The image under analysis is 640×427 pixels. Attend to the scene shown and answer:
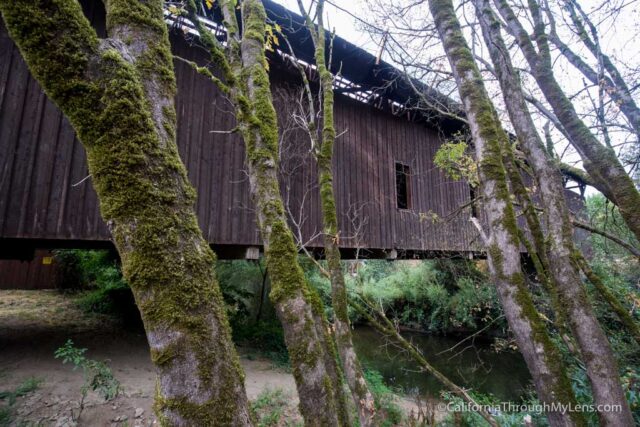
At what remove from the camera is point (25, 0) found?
2.89ft

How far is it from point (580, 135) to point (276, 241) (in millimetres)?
2690

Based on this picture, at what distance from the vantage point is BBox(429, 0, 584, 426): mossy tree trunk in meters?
1.55

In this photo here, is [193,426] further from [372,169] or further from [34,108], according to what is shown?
[372,169]

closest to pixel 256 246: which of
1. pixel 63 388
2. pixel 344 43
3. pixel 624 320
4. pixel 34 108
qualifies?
pixel 63 388

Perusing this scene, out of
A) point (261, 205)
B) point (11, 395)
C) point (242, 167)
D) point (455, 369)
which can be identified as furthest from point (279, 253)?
point (455, 369)

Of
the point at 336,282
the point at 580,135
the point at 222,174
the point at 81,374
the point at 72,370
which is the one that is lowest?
the point at 81,374

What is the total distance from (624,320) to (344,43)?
6677 millimetres

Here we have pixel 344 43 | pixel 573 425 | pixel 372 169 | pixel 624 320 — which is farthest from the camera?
pixel 372 169

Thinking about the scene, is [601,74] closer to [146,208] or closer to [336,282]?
[336,282]

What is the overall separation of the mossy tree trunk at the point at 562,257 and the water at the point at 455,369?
5134mm

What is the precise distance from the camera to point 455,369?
31.5 feet

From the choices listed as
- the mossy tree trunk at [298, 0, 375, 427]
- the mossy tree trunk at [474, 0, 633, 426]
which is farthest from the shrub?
the mossy tree trunk at [474, 0, 633, 426]

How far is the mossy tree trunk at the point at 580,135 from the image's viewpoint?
238 centimetres

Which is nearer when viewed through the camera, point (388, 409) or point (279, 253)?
point (279, 253)
